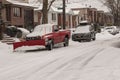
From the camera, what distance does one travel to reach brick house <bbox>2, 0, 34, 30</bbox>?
49.1 metres

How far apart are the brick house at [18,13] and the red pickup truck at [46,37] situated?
19.1 metres

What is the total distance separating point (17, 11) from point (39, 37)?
2981 cm

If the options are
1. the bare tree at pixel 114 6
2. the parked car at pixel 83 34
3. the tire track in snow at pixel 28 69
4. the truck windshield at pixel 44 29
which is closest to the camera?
the tire track in snow at pixel 28 69

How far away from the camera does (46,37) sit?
81.9 feet

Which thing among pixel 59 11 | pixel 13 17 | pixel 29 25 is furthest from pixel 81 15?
pixel 13 17

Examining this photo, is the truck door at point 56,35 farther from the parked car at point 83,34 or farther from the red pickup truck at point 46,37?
the parked car at point 83,34

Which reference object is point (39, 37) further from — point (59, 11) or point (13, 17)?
point (59, 11)

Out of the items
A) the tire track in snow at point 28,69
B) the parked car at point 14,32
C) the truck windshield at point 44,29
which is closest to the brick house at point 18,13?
the parked car at point 14,32

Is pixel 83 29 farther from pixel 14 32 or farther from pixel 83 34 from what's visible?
pixel 14 32

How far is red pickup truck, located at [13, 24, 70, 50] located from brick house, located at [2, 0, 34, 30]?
62.8 feet

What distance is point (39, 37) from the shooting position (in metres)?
24.8

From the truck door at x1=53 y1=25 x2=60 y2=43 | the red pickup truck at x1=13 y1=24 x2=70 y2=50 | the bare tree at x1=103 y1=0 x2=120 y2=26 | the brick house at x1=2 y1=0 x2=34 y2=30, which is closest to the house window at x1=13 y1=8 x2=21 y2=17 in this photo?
the brick house at x1=2 y1=0 x2=34 y2=30

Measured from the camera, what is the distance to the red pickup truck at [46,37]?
2444cm

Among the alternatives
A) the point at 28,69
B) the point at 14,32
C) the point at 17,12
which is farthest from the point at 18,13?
the point at 28,69
